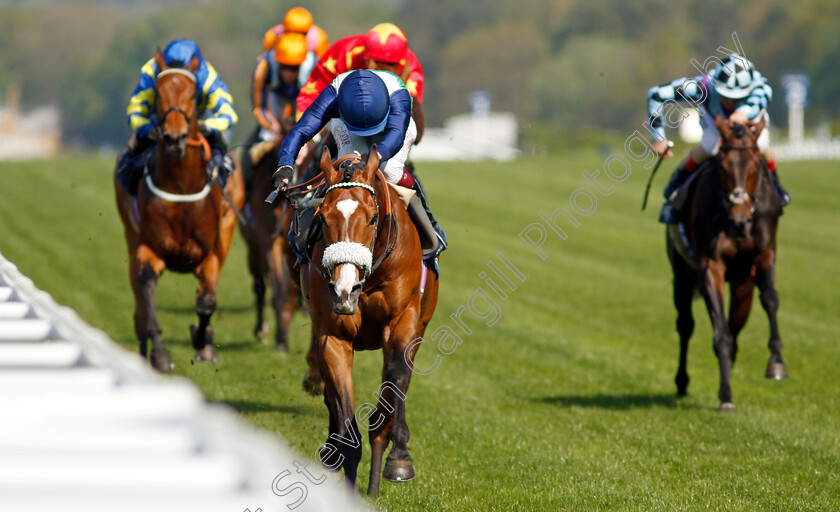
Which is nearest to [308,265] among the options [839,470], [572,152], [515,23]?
[839,470]

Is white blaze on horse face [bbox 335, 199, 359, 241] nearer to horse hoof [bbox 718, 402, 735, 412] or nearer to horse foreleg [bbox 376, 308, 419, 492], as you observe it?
horse foreleg [bbox 376, 308, 419, 492]

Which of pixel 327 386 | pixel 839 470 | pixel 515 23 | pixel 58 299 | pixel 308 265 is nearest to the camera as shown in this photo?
pixel 327 386

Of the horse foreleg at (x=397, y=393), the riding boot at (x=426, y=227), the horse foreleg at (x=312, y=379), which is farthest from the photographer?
the horse foreleg at (x=312, y=379)

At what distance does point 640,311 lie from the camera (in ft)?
44.1

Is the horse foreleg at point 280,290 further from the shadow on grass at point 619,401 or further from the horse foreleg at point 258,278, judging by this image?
the shadow on grass at point 619,401

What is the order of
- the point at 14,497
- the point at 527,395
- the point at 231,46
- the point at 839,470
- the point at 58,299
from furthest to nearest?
1. the point at 231,46
2. the point at 58,299
3. the point at 527,395
4. the point at 839,470
5. the point at 14,497

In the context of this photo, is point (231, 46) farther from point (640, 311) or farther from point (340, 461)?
point (340, 461)

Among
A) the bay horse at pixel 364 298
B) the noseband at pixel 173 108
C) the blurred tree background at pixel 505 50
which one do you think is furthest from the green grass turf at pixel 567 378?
the blurred tree background at pixel 505 50

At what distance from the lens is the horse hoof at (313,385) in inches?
301

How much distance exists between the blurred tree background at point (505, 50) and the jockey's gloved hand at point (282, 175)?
2090 inches

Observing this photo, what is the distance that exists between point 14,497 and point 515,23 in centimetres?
10605

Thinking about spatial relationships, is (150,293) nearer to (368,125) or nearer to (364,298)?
(368,125)

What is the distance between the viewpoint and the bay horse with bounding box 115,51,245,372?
8188 millimetres

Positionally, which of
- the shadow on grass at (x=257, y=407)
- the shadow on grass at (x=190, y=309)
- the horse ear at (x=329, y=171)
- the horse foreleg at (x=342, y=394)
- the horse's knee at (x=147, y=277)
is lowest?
→ the shadow on grass at (x=190, y=309)
